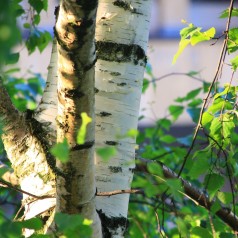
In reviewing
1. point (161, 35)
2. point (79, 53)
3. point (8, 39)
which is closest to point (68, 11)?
point (79, 53)

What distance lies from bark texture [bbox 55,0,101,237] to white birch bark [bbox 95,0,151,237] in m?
0.10

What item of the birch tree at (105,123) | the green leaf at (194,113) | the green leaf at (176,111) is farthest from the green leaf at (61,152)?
the green leaf at (176,111)

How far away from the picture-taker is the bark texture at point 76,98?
0.90 m

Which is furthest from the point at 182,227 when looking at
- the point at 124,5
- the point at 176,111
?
the point at 176,111

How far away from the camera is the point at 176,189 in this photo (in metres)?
0.98

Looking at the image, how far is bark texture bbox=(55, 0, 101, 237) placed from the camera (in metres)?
0.90

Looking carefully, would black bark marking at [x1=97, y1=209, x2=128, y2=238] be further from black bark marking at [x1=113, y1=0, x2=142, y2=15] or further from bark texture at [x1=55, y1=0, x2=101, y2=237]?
black bark marking at [x1=113, y1=0, x2=142, y2=15]

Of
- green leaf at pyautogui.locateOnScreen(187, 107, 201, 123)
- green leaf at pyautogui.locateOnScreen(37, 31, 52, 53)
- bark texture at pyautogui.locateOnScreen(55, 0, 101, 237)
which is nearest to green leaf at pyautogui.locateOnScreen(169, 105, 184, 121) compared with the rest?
green leaf at pyautogui.locateOnScreen(187, 107, 201, 123)

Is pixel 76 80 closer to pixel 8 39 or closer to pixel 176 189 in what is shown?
pixel 176 189

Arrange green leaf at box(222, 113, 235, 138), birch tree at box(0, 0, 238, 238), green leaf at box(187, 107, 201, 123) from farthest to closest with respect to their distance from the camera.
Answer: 1. green leaf at box(187, 107, 201, 123)
2. green leaf at box(222, 113, 235, 138)
3. birch tree at box(0, 0, 238, 238)

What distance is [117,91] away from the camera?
131cm

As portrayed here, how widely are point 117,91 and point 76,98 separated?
322mm

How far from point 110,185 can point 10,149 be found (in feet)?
0.82

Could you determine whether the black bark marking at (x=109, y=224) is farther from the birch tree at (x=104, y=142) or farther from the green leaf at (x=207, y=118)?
the green leaf at (x=207, y=118)
